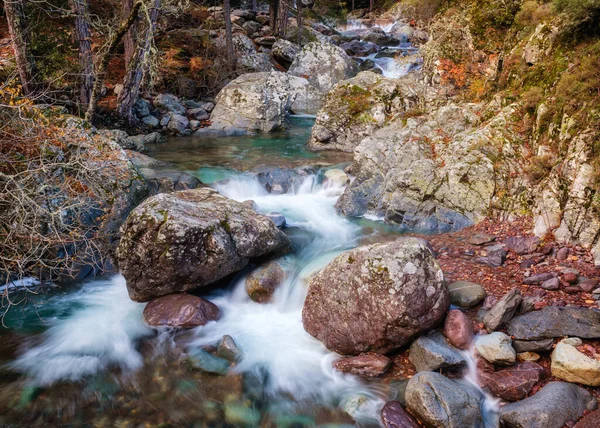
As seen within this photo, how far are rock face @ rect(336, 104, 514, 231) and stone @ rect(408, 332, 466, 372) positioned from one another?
12.3ft

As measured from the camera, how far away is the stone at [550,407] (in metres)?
4.38

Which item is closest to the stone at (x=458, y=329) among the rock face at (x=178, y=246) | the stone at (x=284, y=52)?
the rock face at (x=178, y=246)

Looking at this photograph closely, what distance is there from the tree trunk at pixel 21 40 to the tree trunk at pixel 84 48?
1.62m

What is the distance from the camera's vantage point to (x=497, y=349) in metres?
→ 5.29

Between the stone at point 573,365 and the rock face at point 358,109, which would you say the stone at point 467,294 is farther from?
the rock face at point 358,109

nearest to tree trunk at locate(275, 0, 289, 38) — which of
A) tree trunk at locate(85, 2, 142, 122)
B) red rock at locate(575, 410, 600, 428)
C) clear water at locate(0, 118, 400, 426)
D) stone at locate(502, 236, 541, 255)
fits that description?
tree trunk at locate(85, 2, 142, 122)

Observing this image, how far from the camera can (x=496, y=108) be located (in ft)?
33.0

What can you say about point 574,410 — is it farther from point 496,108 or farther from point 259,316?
point 496,108

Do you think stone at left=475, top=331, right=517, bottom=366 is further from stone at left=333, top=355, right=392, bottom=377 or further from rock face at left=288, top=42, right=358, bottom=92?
rock face at left=288, top=42, right=358, bottom=92

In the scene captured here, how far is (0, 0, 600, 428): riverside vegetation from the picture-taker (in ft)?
17.3

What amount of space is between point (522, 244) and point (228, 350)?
5482mm

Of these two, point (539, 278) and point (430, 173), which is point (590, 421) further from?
point (430, 173)

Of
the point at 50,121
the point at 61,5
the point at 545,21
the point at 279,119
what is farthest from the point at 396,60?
the point at 50,121

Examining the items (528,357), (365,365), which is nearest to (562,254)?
(528,357)
